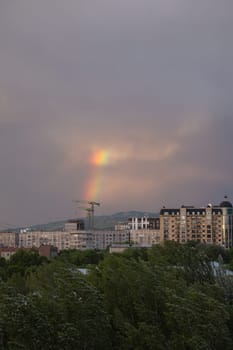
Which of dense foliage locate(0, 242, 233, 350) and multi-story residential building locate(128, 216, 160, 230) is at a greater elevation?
multi-story residential building locate(128, 216, 160, 230)

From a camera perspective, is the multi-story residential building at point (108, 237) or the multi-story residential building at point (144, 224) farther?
the multi-story residential building at point (108, 237)

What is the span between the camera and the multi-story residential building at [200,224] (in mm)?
123750

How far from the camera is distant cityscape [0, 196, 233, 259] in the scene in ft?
405

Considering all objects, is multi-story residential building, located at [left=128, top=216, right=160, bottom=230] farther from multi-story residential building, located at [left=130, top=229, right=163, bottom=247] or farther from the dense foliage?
the dense foliage

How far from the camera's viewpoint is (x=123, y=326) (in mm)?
15031

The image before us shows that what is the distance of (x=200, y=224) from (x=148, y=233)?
3376 cm

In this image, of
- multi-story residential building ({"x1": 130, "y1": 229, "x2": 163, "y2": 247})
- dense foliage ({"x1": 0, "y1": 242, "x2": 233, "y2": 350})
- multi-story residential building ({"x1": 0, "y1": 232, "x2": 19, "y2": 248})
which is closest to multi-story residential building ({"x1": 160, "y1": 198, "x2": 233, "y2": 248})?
multi-story residential building ({"x1": 130, "y1": 229, "x2": 163, "y2": 247})

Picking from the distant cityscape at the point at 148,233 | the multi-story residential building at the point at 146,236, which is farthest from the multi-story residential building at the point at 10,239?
the multi-story residential building at the point at 146,236

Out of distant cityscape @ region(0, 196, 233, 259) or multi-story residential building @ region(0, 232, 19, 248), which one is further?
multi-story residential building @ region(0, 232, 19, 248)

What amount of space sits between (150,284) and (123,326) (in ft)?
4.97

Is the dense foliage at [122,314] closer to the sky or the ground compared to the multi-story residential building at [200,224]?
closer to the ground

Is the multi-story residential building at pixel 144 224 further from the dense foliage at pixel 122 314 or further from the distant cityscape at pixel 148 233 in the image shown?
the dense foliage at pixel 122 314

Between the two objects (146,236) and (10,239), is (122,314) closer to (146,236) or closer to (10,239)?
(146,236)

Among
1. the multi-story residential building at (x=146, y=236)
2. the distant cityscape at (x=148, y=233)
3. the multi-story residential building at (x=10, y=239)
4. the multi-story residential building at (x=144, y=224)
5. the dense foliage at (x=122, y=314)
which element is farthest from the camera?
the multi-story residential building at (x=10, y=239)
